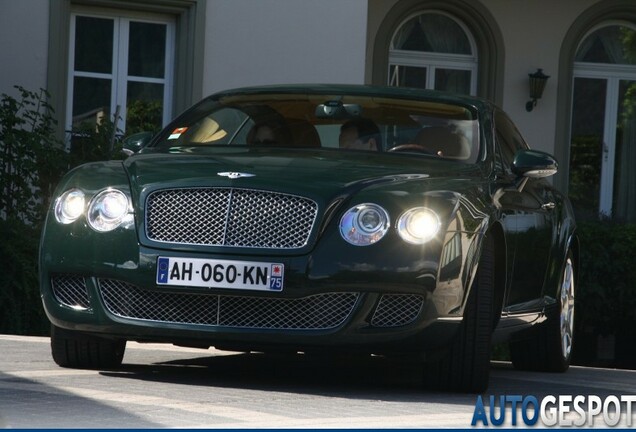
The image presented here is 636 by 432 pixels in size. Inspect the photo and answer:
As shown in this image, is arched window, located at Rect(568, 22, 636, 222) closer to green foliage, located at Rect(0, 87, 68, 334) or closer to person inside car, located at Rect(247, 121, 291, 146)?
green foliage, located at Rect(0, 87, 68, 334)

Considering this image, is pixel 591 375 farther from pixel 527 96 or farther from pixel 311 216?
pixel 527 96

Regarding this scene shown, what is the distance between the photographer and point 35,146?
505 inches

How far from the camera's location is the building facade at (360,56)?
15039 millimetres

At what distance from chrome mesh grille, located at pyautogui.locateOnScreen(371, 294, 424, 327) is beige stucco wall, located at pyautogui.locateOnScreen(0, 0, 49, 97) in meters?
8.26

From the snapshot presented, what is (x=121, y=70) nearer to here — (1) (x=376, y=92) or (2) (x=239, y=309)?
(1) (x=376, y=92)

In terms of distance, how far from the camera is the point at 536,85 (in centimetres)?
1855

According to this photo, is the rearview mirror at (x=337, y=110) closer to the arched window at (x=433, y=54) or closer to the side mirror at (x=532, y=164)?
the side mirror at (x=532, y=164)

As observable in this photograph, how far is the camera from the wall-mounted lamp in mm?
18494

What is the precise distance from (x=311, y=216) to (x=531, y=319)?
2.14 metres

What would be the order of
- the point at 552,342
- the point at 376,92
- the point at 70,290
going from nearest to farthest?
the point at 70,290 < the point at 376,92 < the point at 552,342

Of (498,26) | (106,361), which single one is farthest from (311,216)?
(498,26)

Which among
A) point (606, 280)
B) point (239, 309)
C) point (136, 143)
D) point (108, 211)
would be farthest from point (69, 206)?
point (606, 280)

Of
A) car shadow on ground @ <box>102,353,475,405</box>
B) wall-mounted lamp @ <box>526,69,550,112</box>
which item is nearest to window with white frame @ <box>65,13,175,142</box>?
wall-mounted lamp @ <box>526,69,550,112</box>

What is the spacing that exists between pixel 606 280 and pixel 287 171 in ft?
31.3
